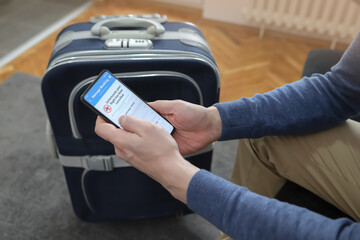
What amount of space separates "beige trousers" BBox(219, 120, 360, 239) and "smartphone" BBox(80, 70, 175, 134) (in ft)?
0.84

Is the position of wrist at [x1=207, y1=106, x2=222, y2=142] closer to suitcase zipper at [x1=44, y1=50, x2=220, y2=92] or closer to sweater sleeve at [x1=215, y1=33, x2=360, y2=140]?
sweater sleeve at [x1=215, y1=33, x2=360, y2=140]

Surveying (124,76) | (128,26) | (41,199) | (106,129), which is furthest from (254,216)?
(41,199)

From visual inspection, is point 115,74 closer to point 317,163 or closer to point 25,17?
point 317,163

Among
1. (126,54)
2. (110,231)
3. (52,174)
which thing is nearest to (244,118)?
(126,54)

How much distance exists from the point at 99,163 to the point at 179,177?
35 cm

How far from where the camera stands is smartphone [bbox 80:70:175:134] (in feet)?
2.24

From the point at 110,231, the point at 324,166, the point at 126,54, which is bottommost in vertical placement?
the point at 110,231

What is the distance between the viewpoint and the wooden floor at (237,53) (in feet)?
5.61

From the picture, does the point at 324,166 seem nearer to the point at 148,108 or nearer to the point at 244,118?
the point at 244,118

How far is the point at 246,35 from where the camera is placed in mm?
2143

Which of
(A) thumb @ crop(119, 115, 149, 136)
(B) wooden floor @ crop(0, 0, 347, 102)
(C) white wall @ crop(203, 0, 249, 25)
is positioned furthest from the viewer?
(C) white wall @ crop(203, 0, 249, 25)

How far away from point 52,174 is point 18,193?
13 cm

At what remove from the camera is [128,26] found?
33.5 inches

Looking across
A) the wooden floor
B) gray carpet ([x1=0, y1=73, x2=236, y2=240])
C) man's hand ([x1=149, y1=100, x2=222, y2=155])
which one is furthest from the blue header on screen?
the wooden floor
